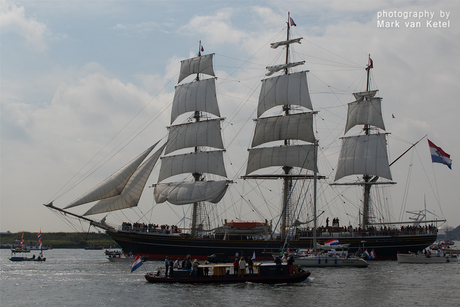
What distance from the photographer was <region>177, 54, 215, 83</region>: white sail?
78.2m

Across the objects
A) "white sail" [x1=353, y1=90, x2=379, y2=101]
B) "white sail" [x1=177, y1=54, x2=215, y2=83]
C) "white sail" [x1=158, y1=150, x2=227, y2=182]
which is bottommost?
"white sail" [x1=158, y1=150, x2=227, y2=182]

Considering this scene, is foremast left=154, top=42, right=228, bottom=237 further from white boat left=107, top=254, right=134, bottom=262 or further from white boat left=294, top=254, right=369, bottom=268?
white boat left=294, top=254, right=369, bottom=268

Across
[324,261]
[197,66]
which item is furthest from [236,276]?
[197,66]

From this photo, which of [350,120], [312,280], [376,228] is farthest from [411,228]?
[312,280]

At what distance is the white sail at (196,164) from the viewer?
74688 millimetres

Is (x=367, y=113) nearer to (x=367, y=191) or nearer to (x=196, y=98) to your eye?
(x=367, y=191)

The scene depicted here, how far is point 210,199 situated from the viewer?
237 ft

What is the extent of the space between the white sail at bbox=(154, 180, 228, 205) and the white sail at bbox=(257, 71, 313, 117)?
14627 mm

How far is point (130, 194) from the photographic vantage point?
204ft

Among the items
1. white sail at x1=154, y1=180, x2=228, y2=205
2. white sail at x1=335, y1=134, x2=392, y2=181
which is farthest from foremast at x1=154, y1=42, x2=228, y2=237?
white sail at x1=335, y1=134, x2=392, y2=181

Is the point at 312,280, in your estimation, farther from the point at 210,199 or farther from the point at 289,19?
the point at 289,19

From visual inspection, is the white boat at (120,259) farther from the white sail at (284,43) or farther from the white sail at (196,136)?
the white sail at (284,43)

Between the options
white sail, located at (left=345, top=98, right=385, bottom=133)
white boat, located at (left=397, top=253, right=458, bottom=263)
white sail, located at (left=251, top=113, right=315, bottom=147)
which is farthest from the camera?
white sail, located at (left=345, top=98, right=385, bottom=133)

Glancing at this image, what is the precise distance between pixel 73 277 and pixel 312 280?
2226cm
